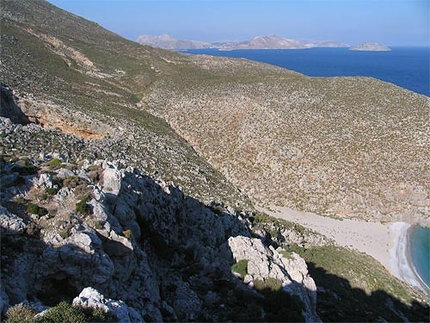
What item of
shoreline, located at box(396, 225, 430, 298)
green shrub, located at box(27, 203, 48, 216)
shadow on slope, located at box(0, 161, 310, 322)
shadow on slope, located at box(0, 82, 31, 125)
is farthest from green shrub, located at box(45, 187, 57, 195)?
shoreline, located at box(396, 225, 430, 298)

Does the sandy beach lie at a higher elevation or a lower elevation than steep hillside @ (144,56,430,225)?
lower

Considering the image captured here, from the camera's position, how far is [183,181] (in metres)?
45.3

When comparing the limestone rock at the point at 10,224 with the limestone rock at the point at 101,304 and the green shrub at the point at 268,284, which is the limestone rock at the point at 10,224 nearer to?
the limestone rock at the point at 101,304

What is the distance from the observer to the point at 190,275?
22406 mm

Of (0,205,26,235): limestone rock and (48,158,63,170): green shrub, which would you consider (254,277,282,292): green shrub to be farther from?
(48,158,63,170): green shrub

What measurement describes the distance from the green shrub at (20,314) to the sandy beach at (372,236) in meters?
36.6

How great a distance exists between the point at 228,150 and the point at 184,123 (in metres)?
11.4

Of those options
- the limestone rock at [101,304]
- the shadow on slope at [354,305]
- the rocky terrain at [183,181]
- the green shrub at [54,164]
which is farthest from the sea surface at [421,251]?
the limestone rock at [101,304]

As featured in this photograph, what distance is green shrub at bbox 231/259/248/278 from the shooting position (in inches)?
896

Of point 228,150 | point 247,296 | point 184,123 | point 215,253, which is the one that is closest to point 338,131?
point 228,150

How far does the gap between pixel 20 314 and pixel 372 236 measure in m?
42.9

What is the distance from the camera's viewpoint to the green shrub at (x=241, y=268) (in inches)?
896

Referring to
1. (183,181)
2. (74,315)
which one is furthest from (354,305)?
(74,315)

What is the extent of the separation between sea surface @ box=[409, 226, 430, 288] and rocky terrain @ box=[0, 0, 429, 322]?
4.61m
